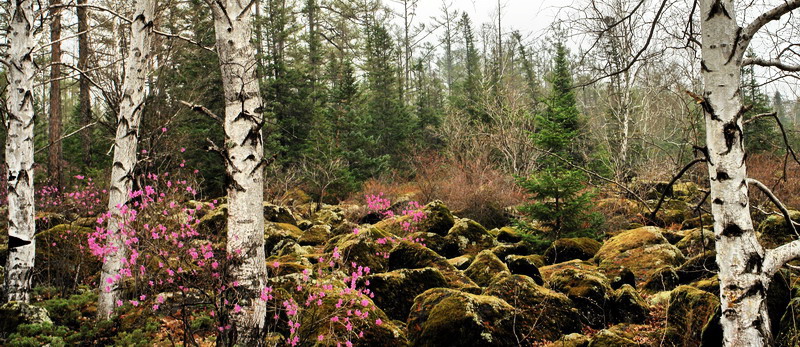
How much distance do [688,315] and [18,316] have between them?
6624mm

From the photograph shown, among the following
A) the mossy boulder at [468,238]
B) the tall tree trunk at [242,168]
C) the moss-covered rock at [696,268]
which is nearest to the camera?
the tall tree trunk at [242,168]

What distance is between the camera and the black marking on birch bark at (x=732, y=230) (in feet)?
8.00

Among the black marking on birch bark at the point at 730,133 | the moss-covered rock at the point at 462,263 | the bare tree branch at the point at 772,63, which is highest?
the bare tree branch at the point at 772,63

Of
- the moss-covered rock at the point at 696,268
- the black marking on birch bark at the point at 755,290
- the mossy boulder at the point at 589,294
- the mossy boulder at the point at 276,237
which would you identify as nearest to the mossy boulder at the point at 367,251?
the mossy boulder at the point at 276,237

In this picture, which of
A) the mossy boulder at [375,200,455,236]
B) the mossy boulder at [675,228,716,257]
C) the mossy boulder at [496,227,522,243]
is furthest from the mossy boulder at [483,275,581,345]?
the mossy boulder at [496,227,522,243]

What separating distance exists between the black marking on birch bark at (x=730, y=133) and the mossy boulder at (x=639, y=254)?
5.07 meters

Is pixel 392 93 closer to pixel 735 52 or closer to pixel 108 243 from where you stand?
pixel 108 243

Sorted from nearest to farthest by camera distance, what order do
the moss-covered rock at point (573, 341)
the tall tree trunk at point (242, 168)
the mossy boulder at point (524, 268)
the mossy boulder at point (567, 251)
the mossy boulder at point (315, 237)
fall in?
1. the tall tree trunk at point (242, 168)
2. the moss-covered rock at point (573, 341)
3. the mossy boulder at point (524, 268)
4. the mossy boulder at point (567, 251)
5. the mossy boulder at point (315, 237)

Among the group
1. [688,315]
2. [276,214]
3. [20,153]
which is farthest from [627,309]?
[276,214]

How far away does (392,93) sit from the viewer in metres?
27.0

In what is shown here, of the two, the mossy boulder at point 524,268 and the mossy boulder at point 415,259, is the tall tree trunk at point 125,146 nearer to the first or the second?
the mossy boulder at point 415,259

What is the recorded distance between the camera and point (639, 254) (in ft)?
25.5

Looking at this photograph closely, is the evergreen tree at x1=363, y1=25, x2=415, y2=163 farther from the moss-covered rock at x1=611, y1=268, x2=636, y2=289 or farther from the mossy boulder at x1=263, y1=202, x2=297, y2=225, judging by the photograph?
the moss-covered rock at x1=611, y1=268, x2=636, y2=289

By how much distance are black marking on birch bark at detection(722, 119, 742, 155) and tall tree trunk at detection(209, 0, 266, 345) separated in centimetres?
316
